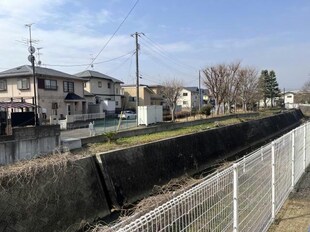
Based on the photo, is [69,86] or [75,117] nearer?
[75,117]

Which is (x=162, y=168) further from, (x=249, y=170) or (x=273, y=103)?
(x=273, y=103)

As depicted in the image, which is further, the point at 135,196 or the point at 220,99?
the point at 220,99

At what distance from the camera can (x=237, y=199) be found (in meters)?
3.86

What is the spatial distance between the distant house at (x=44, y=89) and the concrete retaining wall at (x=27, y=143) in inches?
520

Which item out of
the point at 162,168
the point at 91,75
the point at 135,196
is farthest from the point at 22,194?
the point at 91,75

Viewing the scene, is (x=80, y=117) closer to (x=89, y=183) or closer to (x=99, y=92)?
(x=99, y=92)

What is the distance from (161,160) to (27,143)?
6035mm

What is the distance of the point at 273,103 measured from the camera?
250ft

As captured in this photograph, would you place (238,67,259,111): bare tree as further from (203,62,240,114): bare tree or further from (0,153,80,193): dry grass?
(0,153,80,193): dry grass

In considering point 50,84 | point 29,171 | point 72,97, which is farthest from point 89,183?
point 72,97

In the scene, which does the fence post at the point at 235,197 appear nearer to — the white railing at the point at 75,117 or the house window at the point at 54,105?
the white railing at the point at 75,117

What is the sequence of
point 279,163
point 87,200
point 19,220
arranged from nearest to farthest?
point 279,163
point 19,220
point 87,200

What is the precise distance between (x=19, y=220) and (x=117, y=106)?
125 ft

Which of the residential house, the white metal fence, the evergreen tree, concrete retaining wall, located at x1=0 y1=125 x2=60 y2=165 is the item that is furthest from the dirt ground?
the evergreen tree
